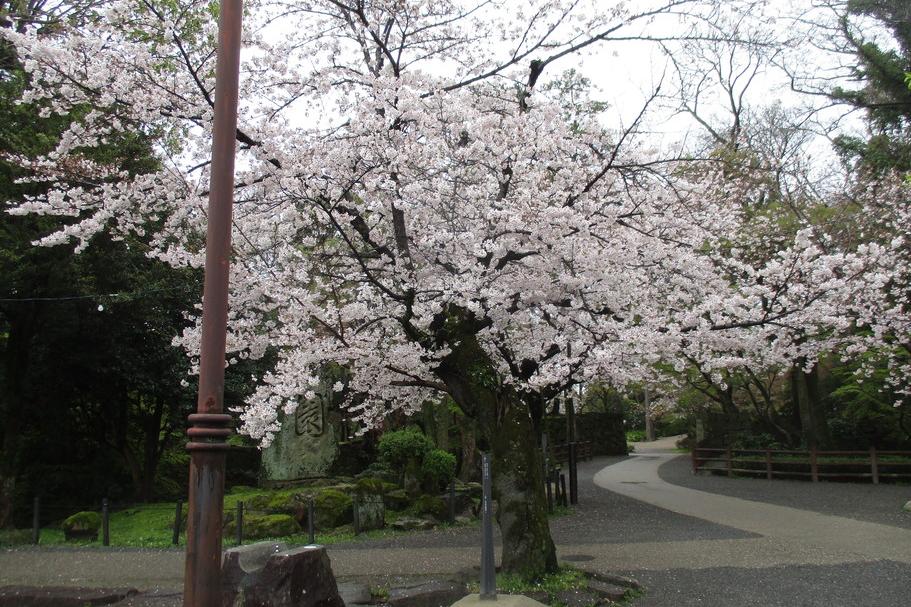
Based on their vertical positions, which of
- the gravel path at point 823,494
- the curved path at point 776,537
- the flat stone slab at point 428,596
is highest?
the flat stone slab at point 428,596

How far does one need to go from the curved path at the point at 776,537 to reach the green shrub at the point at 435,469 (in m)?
5.02

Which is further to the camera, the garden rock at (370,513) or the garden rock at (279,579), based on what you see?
the garden rock at (370,513)

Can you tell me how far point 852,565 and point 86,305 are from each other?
1515cm

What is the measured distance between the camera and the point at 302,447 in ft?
53.8

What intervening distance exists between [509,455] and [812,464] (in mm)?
16317

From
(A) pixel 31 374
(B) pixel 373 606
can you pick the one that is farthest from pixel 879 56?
(A) pixel 31 374

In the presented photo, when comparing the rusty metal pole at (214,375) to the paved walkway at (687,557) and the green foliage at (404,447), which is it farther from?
the green foliage at (404,447)

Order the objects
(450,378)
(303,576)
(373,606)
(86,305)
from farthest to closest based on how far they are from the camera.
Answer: (86,305) → (450,378) → (373,606) → (303,576)

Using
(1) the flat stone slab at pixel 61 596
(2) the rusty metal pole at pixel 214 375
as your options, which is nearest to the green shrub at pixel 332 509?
(1) the flat stone slab at pixel 61 596

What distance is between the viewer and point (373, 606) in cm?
696

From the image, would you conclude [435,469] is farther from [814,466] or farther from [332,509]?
[814,466]

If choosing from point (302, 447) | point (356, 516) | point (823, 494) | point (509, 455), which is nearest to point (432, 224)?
point (509, 455)

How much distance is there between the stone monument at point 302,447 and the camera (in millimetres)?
16203

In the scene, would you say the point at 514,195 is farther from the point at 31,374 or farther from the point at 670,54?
the point at 31,374
